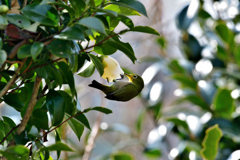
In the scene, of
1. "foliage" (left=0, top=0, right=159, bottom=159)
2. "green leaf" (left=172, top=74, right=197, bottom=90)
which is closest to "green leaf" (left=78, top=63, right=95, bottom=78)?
"foliage" (left=0, top=0, right=159, bottom=159)

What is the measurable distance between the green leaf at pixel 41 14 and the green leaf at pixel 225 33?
1681mm

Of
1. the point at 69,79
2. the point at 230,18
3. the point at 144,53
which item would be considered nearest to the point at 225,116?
the point at 230,18

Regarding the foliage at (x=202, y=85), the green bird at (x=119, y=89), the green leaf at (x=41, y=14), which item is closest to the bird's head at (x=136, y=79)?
the green bird at (x=119, y=89)

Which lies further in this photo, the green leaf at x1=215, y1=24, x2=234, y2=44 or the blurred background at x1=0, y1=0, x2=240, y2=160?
the green leaf at x1=215, y1=24, x2=234, y2=44

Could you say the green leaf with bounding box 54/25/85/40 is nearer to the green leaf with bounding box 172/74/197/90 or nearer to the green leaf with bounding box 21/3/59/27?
the green leaf with bounding box 21/3/59/27

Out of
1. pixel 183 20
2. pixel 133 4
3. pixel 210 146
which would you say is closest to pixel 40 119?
pixel 133 4

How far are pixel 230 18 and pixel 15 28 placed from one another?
6.63ft

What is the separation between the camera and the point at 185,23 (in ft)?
6.65

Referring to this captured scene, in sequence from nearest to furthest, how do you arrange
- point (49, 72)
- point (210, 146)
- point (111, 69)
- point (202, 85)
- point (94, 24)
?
point (94, 24) < point (49, 72) < point (111, 69) < point (210, 146) < point (202, 85)

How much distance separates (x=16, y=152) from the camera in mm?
469

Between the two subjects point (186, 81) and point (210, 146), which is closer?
point (210, 146)

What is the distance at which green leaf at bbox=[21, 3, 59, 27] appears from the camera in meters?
0.48

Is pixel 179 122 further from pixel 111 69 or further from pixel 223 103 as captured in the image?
pixel 111 69

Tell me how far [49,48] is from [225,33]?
173 centimetres
